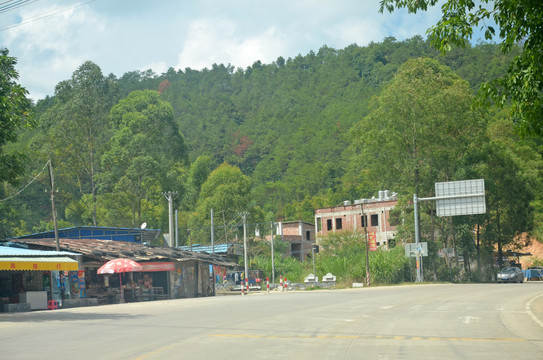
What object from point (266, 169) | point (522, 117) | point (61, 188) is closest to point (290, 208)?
point (266, 169)

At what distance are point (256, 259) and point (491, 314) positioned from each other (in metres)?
55.0

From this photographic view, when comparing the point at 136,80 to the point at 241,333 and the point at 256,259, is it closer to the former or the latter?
the point at 256,259

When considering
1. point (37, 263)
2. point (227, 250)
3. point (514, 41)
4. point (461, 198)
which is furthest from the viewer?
point (227, 250)

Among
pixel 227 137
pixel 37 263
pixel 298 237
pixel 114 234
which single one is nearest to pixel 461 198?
pixel 114 234

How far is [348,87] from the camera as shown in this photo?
13100 cm

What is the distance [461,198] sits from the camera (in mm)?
49875

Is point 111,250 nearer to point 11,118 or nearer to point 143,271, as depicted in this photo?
point 143,271

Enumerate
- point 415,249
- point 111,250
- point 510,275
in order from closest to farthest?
point 111,250, point 415,249, point 510,275

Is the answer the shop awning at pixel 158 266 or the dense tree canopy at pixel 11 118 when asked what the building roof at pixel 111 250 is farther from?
the dense tree canopy at pixel 11 118

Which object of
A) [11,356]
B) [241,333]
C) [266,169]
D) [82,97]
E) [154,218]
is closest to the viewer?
[11,356]

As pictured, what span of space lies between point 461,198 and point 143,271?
81.8ft

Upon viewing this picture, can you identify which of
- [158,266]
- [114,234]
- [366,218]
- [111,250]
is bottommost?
[158,266]

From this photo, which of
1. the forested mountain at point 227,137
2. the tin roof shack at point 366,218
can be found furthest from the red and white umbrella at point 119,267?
the tin roof shack at point 366,218

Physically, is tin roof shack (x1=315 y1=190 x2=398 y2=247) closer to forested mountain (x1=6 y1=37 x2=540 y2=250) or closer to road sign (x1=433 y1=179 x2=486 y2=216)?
forested mountain (x1=6 y1=37 x2=540 y2=250)
